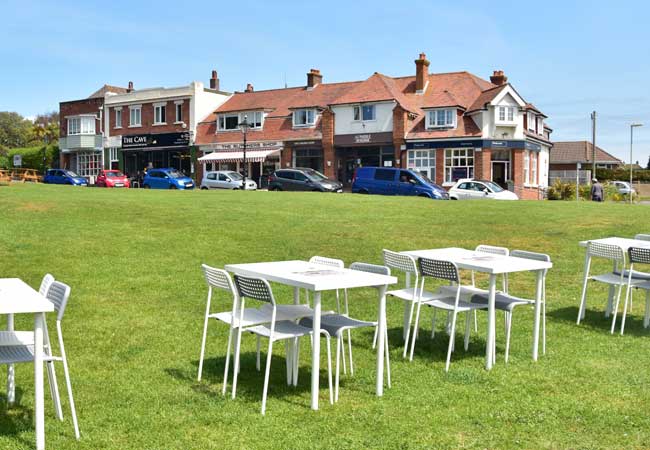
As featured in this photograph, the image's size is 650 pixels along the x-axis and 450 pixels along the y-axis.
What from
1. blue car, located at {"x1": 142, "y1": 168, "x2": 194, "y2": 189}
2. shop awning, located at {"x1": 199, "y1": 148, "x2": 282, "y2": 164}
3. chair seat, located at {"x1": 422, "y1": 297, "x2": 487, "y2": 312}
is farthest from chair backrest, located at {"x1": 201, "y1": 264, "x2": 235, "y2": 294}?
shop awning, located at {"x1": 199, "y1": 148, "x2": 282, "y2": 164}

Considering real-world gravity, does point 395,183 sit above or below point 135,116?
below

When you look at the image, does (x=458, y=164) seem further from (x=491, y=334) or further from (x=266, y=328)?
(x=266, y=328)

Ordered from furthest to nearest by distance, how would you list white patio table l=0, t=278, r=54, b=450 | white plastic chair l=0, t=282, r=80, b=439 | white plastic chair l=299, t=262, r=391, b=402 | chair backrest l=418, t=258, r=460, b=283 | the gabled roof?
the gabled roof
chair backrest l=418, t=258, r=460, b=283
white plastic chair l=299, t=262, r=391, b=402
white plastic chair l=0, t=282, r=80, b=439
white patio table l=0, t=278, r=54, b=450

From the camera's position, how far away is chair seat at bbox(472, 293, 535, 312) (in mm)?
7410

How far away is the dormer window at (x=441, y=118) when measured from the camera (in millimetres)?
42219

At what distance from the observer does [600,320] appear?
927 centimetres

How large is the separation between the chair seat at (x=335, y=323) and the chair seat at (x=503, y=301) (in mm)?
1854

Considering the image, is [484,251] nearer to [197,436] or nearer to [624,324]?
[624,324]

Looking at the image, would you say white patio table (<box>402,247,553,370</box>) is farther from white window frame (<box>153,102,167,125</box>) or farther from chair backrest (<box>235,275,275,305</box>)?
white window frame (<box>153,102,167,125</box>)

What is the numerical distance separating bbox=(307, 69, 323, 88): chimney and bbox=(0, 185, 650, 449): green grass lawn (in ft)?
122

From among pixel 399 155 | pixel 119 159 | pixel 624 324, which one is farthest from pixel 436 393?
pixel 119 159

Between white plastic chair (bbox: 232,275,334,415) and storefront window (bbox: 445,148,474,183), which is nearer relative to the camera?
white plastic chair (bbox: 232,275,334,415)

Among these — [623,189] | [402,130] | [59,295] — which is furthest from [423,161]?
[59,295]

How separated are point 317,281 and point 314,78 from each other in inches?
1843
